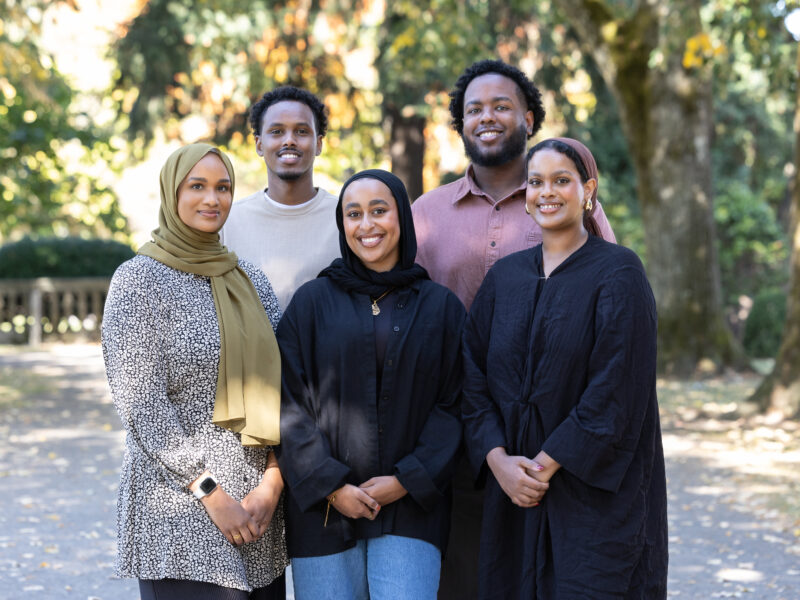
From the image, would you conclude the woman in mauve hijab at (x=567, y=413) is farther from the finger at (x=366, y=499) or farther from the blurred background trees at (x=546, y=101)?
the blurred background trees at (x=546, y=101)

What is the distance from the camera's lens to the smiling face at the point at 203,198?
3.38 metres

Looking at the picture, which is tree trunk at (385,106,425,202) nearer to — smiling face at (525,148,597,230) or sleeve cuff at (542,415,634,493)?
smiling face at (525,148,597,230)

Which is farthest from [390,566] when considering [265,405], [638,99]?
[638,99]

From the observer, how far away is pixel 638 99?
1331 cm

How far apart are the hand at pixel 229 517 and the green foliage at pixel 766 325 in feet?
54.1

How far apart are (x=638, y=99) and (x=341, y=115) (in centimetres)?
879

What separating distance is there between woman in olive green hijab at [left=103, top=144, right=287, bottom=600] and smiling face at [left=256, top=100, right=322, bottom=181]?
0.92 meters

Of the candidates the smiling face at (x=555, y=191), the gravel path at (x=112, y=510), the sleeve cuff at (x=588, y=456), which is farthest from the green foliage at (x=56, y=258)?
the sleeve cuff at (x=588, y=456)

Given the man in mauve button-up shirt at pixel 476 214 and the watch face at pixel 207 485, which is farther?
the man in mauve button-up shirt at pixel 476 214

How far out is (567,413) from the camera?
329 cm

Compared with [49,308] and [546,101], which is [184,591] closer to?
[49,308]

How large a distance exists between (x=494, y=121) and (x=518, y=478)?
168cm

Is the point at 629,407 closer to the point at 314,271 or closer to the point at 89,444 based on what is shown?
the point at 314,271

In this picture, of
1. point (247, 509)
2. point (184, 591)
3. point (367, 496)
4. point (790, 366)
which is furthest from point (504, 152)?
point (790, 366)
